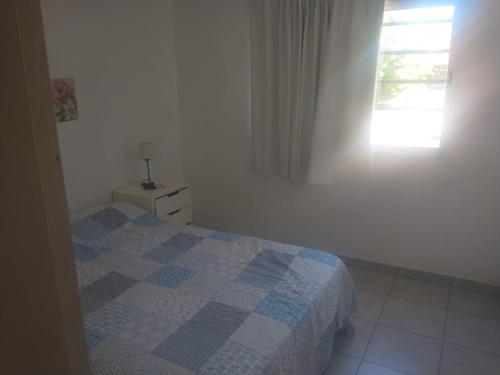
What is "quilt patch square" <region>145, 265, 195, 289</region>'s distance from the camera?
2107 millimetres

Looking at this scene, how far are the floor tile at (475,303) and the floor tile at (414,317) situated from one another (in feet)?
0.52

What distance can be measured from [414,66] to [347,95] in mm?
503

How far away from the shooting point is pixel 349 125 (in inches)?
118

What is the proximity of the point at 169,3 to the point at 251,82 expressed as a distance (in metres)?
1.10

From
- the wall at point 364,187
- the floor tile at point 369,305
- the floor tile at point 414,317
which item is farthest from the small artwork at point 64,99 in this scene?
the floor tile at point 414,317

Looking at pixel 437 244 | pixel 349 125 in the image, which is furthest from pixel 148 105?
pixel 437 244

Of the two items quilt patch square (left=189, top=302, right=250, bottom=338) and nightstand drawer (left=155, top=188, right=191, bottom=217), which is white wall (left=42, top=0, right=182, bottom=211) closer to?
nightstand drawer (left=155, top=188, right=191, bottom=217)

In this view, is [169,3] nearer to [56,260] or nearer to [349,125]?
[349,125]

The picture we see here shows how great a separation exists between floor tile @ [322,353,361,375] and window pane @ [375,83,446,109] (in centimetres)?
180

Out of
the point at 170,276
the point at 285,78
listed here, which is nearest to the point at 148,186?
the point at 170,276

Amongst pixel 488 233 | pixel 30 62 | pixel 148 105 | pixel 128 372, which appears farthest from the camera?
pixel 148 105

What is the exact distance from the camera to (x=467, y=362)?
2246 millimetres

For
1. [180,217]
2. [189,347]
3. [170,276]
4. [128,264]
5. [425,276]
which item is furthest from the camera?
[180,217]

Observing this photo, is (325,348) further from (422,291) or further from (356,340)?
(422,291)
